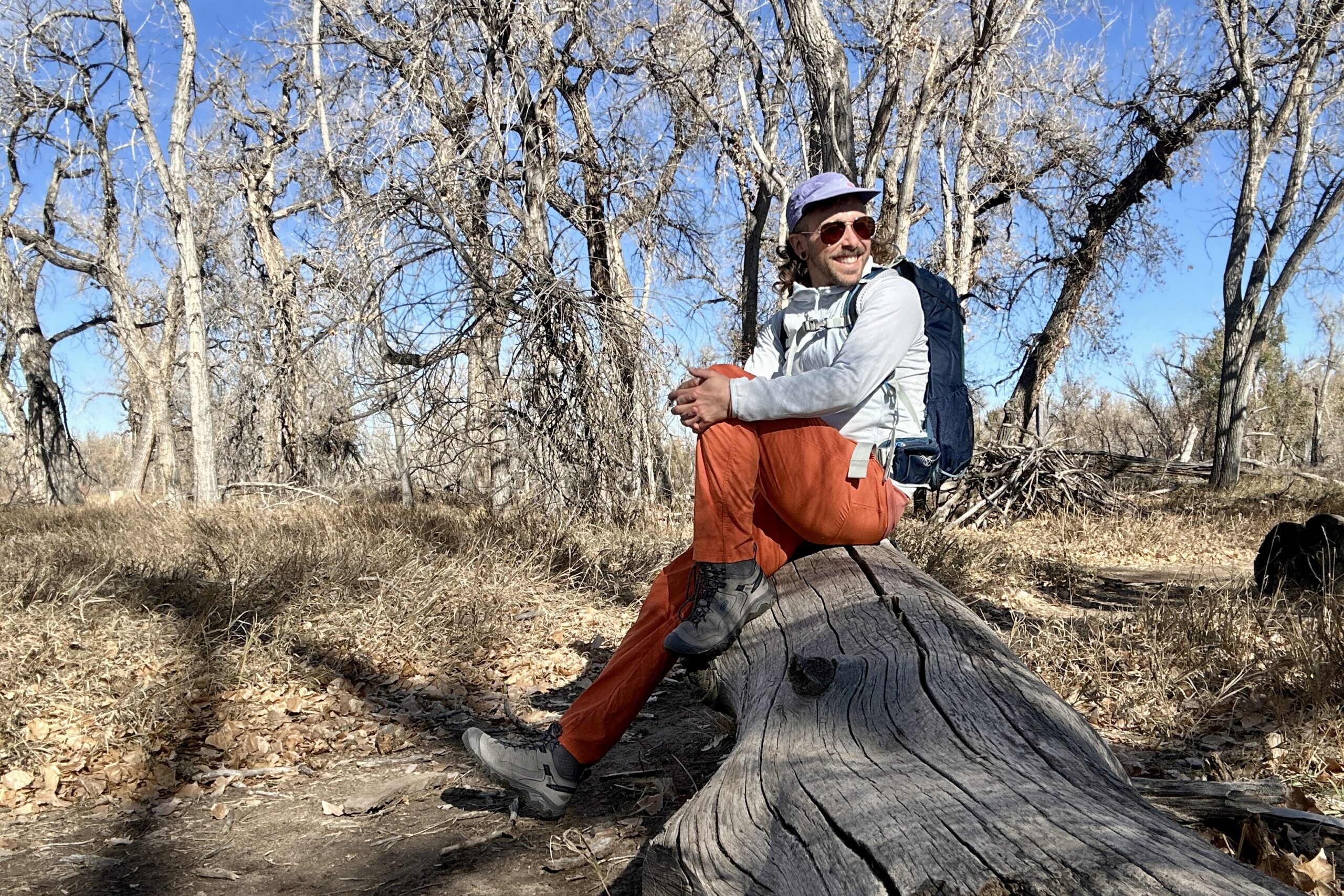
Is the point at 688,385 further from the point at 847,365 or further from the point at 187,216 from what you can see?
the point at 187,216

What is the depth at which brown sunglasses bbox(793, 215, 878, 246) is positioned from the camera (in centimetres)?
308

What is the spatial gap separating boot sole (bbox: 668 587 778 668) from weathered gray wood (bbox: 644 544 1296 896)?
0.38 ft

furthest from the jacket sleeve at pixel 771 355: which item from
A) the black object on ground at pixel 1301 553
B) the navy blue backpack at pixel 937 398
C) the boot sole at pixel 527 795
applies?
the black object on ground at pixel 1301 553

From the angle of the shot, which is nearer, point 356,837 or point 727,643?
point 727,643

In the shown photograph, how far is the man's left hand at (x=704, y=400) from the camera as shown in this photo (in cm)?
273

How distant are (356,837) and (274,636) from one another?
1.82 m

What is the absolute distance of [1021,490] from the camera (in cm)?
1095

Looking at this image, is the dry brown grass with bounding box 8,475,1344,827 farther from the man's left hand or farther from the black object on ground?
the man's left hand

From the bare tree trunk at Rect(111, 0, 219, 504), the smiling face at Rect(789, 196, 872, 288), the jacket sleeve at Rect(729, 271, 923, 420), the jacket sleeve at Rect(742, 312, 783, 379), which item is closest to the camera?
the jacket sleeve at Rect(729, 271, 923, 420)

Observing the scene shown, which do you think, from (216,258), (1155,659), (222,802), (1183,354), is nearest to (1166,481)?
(1155,659)

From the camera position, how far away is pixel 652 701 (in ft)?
15.0

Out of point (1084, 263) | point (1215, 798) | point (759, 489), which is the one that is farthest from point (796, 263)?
point (1084, 263)

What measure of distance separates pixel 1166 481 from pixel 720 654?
13.3m

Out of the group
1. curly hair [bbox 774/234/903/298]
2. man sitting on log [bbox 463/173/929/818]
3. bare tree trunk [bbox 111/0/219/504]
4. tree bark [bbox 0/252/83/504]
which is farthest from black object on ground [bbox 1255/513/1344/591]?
tree bark [bbox 0/252/83/504]
